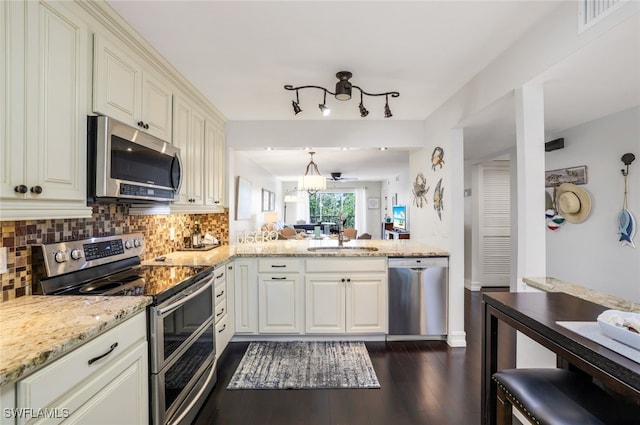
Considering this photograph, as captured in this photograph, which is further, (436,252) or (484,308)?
A: (436,252)

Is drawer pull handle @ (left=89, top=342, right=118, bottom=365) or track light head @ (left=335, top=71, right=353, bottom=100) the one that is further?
track light head @ (left=335, top=71, right=353, bottom=100)

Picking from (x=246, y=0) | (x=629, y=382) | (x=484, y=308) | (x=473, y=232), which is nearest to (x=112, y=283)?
(x=246, y=0)

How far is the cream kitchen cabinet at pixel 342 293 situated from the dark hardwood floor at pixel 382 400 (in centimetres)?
44

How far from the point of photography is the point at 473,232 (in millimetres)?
4824

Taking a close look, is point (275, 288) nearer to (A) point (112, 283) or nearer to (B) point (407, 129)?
(A) point (112, 283)

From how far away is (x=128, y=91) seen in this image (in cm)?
177

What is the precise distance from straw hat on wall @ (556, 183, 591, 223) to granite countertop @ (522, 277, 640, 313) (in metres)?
1.66

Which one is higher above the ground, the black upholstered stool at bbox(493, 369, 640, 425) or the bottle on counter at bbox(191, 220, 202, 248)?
the bottle on counter at bbox(191, 220, 202, 248)

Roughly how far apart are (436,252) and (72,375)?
2.86m

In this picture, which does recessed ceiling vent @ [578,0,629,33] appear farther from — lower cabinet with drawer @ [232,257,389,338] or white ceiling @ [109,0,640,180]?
lower cabinet with drawer @ [232,257,389,338]

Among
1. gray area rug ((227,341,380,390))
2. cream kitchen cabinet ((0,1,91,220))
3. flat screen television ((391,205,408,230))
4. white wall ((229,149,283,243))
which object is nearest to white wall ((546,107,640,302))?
gray area rug ((227,341,380,390))

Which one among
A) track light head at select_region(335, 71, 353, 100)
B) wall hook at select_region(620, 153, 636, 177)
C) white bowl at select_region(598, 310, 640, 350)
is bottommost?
white bowl at select_region(598, 310, 640, 350)

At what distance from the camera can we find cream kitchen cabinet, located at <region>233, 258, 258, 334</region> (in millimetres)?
2988

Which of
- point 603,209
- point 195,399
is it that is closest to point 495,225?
point 603,209
